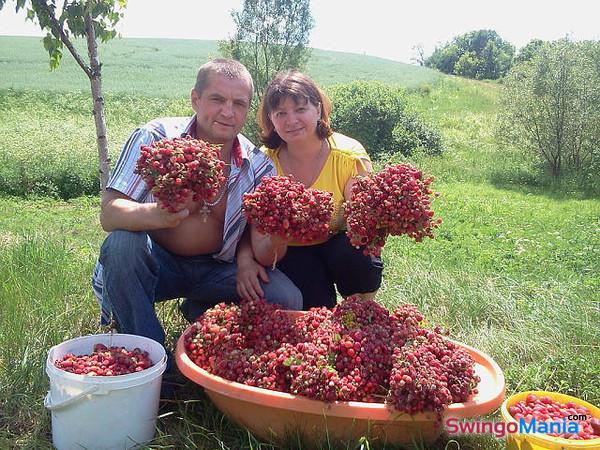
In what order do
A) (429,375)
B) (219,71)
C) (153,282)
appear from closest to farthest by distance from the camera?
(429,375) < (153,282) < (219,71)

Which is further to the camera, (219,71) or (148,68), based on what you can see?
(148,68)

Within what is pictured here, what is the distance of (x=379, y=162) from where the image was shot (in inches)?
719

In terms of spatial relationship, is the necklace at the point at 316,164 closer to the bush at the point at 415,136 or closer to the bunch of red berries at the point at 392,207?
the bunch of red berries at the point at 392,207

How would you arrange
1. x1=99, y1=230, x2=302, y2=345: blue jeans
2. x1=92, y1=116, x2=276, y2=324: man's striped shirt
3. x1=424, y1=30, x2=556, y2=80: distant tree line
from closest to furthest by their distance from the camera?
x1=99, y1=230, x2=302, y2=345: blue jeans → x1=92, y1=116, x2=276, y2=324: man's striped shirt → x1=424, y1=30, x2=556, y2=80: distant tree line

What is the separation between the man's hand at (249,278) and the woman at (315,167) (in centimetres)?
8

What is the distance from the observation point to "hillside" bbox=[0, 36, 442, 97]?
30906mm

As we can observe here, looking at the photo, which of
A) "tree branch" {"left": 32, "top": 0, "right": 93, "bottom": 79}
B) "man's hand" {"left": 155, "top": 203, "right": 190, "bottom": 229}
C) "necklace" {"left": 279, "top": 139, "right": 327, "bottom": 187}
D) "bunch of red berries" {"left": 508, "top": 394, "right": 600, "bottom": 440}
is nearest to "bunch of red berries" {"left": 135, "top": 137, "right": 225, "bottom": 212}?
"man's hand" {"left": 155, "top": 203, "right": 190, "bottom": 229}

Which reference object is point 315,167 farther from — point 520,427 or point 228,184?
point 520,427

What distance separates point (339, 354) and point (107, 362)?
43.4 inches

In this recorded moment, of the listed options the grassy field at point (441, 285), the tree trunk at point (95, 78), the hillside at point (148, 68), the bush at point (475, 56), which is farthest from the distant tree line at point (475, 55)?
the tree trunk at point (95, 78)

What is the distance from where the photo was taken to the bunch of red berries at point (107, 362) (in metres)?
2.63

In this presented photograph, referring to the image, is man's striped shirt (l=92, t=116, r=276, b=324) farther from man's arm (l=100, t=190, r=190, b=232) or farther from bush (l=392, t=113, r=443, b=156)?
bush (l=392, t=113, r=443, b=156)

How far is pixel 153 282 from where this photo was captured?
3.10m

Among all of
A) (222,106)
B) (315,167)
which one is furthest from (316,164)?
(222,106)
